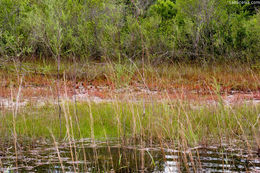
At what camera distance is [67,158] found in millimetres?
5066

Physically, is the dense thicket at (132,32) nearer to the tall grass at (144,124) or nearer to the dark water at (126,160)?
the tall grass at (144,124)

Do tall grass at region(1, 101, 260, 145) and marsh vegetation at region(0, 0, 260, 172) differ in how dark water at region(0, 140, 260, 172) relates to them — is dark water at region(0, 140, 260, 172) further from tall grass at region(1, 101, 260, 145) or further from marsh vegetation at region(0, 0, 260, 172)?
tall grass at region(1, 101, 260, 145)

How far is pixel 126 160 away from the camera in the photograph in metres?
4.66

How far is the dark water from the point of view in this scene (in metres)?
4.48

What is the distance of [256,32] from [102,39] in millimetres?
9669

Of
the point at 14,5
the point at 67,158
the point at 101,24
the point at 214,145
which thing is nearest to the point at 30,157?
the point at 67,158

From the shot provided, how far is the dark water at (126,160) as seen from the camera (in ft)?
14.7

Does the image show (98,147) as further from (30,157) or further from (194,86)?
(194,86)

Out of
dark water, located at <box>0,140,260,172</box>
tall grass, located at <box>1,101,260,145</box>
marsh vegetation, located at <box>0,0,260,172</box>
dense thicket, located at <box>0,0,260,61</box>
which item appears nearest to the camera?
dark water, located at <box>0,140,260,172</box>

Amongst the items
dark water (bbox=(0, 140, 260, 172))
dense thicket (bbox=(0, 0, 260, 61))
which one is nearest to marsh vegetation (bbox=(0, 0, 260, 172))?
dark water (bbox=(0, 140, 260, 172))

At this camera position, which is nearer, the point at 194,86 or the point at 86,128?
the point at 86,128

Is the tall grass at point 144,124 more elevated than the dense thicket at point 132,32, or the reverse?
the dense thicket at point 132,32

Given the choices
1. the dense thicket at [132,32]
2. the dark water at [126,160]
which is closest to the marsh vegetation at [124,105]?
the dark water at [126,160]

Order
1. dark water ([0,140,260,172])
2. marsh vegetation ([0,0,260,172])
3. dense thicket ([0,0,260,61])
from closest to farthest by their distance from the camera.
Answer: dark water ([0,140,260,172])
marsh vegetation ([0,0,260,172])
dense thicket ([0,0,260,61])
